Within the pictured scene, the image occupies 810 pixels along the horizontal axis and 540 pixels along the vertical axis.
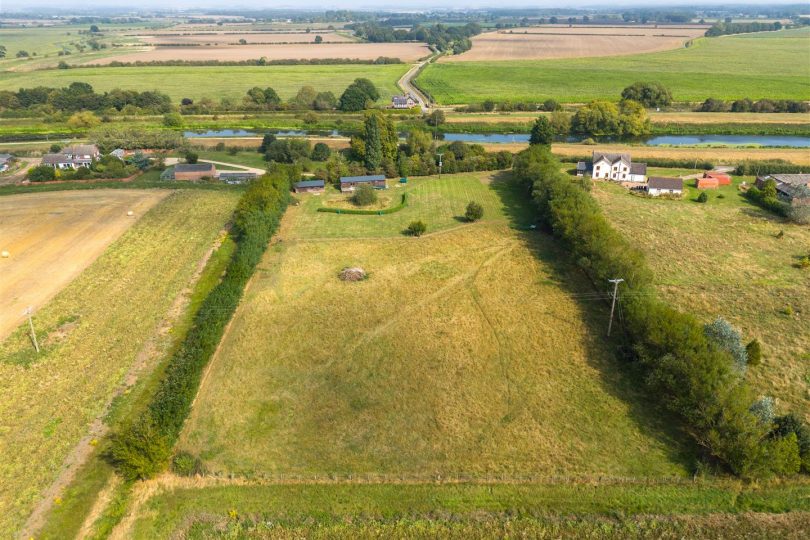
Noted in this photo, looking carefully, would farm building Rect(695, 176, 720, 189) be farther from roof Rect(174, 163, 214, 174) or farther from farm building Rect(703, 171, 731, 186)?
roof Rect(174, 163, 214, 174)

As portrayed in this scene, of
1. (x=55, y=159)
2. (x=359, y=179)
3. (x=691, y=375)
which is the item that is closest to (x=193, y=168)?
(x=55, y=159)

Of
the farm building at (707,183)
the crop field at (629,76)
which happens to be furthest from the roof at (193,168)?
the farm building at (707,183)

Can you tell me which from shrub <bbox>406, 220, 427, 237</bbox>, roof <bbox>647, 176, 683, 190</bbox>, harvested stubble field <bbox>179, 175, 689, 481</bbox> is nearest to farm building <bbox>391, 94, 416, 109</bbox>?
roof <bbox>647, 176, 683, 190</bbox>

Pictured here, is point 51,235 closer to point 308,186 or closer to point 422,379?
point 308,186

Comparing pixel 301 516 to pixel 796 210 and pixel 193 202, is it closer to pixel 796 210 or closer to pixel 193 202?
pixel 193 202

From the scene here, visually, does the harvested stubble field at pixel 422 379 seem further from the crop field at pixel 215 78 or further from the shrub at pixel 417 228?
the crop field at pixel 215 78

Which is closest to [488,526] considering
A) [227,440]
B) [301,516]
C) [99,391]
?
[301,516]
